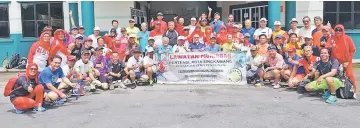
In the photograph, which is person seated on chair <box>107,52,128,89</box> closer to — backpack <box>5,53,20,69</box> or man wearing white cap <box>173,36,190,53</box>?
man wearing white cap <box>173,36,190,53</box>

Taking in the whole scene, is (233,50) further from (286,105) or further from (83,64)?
(83,64)

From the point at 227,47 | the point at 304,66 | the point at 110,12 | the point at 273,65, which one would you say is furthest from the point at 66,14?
the point at 304,66

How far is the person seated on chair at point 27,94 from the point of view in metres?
6.63

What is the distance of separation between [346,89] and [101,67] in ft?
18.2

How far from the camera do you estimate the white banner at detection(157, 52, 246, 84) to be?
9531 mm

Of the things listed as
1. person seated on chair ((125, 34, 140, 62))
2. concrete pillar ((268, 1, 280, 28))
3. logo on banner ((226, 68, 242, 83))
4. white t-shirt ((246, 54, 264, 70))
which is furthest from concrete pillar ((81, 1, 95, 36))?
concrete pillar ((268, 1, 280, 28))

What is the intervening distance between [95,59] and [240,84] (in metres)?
3.73

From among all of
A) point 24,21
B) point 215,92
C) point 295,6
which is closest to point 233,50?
point 215,92

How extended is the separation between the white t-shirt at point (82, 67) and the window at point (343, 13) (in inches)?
377

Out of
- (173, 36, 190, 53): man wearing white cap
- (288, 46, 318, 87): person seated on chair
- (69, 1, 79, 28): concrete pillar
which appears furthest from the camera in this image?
(69, 1, 79, 28): concrete pillar

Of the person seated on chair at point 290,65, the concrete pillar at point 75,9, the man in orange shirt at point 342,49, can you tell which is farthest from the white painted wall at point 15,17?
the man in orange shirt at point 342,49

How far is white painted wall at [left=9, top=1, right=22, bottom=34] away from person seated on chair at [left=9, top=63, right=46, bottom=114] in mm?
9391

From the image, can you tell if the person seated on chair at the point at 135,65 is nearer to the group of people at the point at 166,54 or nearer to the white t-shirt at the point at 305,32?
the group of people at the point at 166,54

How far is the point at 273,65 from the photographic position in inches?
360
